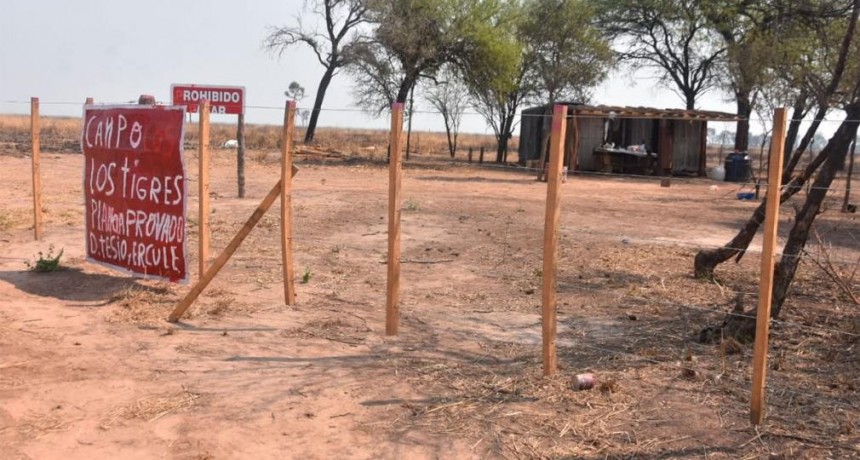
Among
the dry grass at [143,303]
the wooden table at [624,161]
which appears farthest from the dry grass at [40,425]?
the wooden table at [624,161]

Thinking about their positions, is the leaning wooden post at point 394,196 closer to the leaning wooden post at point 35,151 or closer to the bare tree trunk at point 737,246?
the bare tree trunk at point 737,246

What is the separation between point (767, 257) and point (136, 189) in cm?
550

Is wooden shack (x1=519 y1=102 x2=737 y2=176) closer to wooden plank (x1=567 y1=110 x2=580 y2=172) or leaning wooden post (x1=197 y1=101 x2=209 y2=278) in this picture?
wooden plank (x1=567 y1=110 x2=580 y2=172)

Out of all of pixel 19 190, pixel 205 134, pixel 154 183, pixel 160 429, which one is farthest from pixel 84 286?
pixel 19 190

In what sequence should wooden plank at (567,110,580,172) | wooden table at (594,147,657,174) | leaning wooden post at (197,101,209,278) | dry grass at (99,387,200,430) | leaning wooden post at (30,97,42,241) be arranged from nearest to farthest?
dry grass at (99,387,200,430)
leaning wooden post at (197,101,209,278)
leaning wooden post at (30,97,42,241)
wooden plank at (567,110,580,172)
wooden table at (594,147,657,174)

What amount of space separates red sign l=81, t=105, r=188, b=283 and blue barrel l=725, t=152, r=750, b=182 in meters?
21.8

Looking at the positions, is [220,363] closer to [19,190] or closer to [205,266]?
[205,266]

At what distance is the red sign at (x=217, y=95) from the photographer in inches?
499

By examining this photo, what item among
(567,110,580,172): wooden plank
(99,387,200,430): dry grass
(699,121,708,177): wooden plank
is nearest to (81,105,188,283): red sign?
(99,387,200,430): dry grass

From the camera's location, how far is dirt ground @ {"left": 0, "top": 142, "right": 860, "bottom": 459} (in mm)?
4008

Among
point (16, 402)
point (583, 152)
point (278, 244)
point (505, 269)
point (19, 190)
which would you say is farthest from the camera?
point (583, 152)

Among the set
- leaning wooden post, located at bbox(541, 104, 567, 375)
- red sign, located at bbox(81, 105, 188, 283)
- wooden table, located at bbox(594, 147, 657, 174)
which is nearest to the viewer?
leaning wooden post, located at bbox(541, 104, 567, 375)

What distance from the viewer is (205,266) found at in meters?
7.01

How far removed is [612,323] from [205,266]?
361 cm
